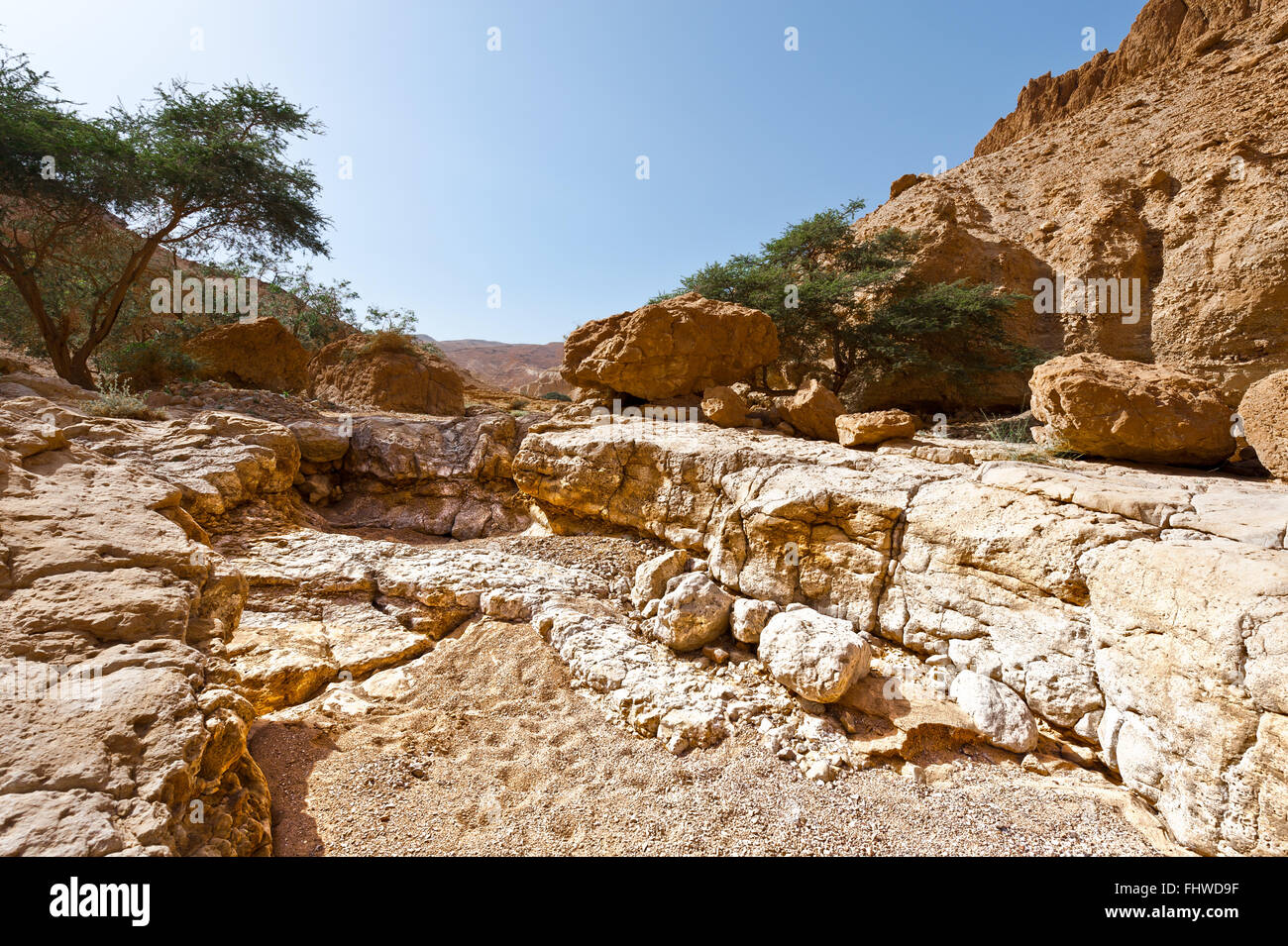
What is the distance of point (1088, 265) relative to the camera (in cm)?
1005

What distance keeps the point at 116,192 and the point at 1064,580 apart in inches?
545

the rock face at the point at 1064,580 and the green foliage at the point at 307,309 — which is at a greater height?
the green foliage at the point at 307,309

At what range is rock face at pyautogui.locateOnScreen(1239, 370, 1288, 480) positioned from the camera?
136 inches

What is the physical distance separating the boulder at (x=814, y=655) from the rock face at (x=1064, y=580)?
0.32 metres

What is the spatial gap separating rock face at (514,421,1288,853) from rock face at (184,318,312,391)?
8.08 m

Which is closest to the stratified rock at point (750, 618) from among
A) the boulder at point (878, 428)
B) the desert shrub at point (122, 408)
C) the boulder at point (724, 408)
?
the boulder at point (878, 428)

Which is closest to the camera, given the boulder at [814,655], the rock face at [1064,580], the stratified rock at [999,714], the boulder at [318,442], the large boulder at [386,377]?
the rock face at [1064,580]

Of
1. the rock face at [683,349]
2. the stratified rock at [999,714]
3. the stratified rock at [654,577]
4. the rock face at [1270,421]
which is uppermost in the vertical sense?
the rock face at [683,349]

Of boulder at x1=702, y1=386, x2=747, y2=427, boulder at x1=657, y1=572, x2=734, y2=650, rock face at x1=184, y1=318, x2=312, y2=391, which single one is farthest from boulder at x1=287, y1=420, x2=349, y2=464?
boulder at x1=657, y1=572, x2=734, y2=650

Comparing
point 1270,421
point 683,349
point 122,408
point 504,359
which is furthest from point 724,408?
point 504,359

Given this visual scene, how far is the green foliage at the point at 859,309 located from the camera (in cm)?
863

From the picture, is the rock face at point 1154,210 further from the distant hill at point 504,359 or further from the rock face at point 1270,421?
the distant hill at point 504,359

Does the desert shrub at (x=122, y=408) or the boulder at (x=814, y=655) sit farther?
the desert shrub at (x=122, y=408)

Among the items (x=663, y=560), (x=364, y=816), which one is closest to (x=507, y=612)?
(x=663, y=560)
